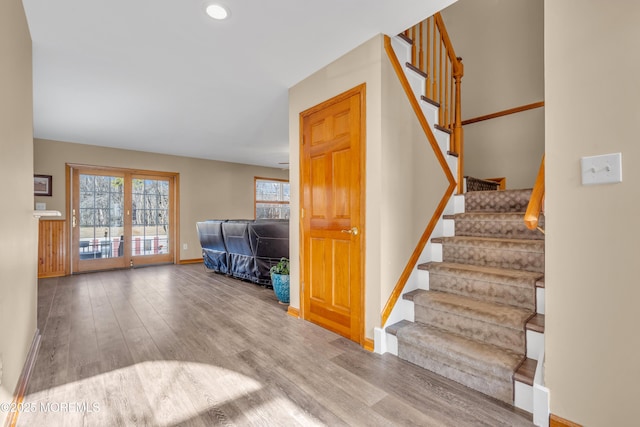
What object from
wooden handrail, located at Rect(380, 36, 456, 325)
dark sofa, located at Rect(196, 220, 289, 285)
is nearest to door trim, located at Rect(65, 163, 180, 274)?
dark sofa, located at Rect(196, 220, 289, 285)

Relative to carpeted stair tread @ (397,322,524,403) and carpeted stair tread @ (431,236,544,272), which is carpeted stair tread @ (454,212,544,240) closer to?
carpeted stair tread @ (431,236,544,272)

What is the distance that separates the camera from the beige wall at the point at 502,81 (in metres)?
4.10

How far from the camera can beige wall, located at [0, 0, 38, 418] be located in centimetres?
137

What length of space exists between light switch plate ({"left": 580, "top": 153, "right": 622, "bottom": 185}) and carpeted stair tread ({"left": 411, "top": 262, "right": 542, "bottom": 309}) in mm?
857

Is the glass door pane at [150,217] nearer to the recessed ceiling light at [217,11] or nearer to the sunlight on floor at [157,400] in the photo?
the sunlight on floor at [157,400]

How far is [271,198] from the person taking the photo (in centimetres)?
832

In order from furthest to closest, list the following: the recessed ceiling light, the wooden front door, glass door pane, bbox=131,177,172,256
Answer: glass door pane, bbox=131,177,172,256
the wooden front door
the recessed ceiling light

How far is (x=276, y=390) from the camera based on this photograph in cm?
175

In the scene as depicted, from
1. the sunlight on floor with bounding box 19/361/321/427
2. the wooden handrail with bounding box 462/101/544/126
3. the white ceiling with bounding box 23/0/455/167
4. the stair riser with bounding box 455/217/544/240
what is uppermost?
the wooden handrail with bounding box 462/101/544/126

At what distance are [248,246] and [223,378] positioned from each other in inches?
105

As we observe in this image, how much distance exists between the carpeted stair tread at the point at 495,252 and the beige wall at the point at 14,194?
281 centimetres

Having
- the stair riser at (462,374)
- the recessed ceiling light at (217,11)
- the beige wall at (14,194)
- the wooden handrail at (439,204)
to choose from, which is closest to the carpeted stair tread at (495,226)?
the wooden handrail at (439,204)

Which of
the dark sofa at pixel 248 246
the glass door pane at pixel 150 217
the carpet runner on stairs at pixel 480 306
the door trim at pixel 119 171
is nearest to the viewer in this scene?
the carpet runner on stairs at pixel 480 306

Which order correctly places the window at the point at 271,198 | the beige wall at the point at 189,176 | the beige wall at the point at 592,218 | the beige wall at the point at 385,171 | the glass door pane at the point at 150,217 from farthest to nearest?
the window at the point at 271,198, the glass door pane at the point at 150,217, the beige wall at the point at 189,176, the beige wall at the point at 385,171, the beige wall at the point at 592,218
